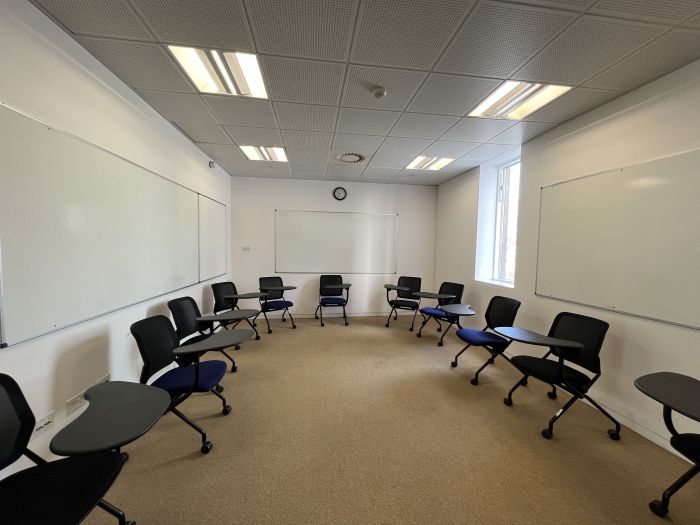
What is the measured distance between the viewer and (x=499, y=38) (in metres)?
1.77

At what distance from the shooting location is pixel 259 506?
155 cm

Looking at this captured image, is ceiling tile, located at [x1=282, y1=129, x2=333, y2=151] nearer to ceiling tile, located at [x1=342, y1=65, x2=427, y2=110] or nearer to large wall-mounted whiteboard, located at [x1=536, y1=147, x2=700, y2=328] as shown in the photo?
ceiling tile, located at [x1=342, y1=65, x2=427, y2=110]

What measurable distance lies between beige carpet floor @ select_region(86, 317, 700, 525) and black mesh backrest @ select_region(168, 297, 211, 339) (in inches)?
27.0

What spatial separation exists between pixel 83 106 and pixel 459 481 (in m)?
3.59

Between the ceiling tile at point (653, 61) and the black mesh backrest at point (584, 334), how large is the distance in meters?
1.98

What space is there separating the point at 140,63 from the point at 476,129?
3219 mm

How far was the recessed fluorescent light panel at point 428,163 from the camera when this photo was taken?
14.0ft

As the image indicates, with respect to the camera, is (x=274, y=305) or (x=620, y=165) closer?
(x=620, y=165)

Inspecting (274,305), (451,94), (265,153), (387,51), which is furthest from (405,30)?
(274,305)

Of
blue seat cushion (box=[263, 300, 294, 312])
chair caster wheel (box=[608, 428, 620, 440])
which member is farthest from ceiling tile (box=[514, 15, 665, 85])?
blue seat cushion (box=[263, 300, 294, 312])

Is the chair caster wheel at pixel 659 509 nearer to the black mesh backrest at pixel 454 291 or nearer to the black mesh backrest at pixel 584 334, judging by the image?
the black mesh backrest at pixel 584 334

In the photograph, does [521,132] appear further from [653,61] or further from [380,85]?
[380,85]

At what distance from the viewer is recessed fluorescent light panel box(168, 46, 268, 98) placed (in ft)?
6.59

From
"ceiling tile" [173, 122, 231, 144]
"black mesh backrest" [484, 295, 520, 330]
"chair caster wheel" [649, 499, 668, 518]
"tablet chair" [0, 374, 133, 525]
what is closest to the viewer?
"tablet chair" [0, 374, 133, 525]
